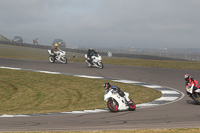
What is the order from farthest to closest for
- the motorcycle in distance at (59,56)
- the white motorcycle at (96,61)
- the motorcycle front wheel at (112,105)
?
1. the motorcycle in distance at (59,56)
2. the white motorcycle at (96,61)
3. the motorcycle front wheel at (112,105)

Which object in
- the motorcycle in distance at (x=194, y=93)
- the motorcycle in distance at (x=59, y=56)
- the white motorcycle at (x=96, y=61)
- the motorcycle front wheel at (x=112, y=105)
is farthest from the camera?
the motorcycle in distance at (x=59, y=56)

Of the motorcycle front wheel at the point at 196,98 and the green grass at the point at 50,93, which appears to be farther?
the green grass at the point at 50,93

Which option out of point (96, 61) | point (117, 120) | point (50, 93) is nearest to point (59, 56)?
point (96, 61)

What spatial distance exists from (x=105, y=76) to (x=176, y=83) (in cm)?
532

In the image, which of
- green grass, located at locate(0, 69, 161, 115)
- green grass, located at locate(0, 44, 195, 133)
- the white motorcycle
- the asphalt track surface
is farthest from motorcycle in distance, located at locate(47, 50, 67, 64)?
the asphalt track surface

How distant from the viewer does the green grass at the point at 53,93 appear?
1415 cm

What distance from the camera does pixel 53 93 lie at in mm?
17312

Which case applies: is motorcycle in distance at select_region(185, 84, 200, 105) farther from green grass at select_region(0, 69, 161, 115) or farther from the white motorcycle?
the white motorcycle

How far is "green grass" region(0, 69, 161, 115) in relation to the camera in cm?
1415

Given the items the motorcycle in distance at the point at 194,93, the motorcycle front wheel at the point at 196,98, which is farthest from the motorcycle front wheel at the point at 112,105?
the motorcycle front wheel at the point at 196,98

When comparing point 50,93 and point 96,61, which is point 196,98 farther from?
point 96,61

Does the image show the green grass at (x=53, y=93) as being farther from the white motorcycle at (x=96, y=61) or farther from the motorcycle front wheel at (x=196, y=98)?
the white motorcycle at (x=96, y=61)

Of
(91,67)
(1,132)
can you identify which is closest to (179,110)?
(1,132)

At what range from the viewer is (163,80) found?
20.7 metres
